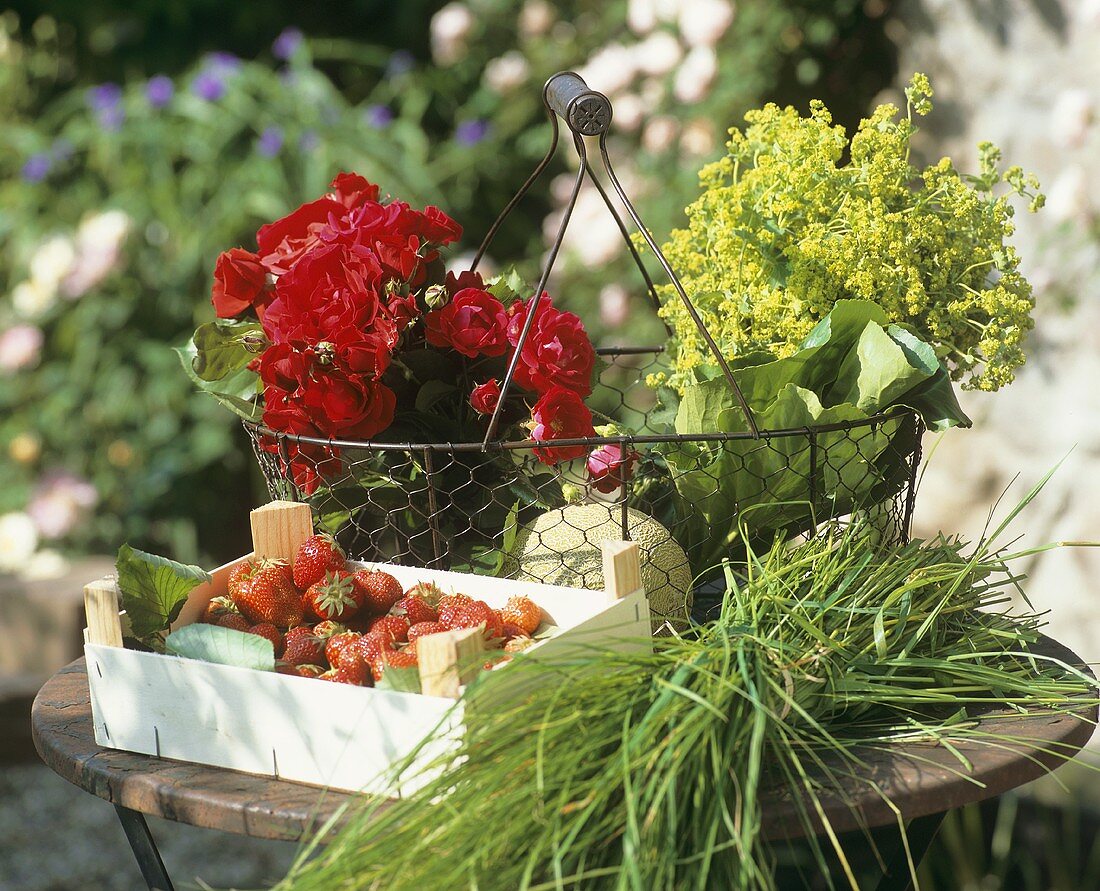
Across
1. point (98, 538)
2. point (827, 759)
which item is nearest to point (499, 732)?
point (827, 759)

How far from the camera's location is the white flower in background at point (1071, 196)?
8.06 ft

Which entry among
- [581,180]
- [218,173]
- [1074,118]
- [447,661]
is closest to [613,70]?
[218,173]

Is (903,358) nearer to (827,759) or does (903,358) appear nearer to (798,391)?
(798,391)

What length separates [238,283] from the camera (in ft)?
4.72

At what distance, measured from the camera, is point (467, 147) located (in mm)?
3539

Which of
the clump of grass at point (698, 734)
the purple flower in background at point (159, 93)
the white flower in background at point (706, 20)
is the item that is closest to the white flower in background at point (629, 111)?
the white flower in background at point (706, 20)

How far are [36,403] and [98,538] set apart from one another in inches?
15.8

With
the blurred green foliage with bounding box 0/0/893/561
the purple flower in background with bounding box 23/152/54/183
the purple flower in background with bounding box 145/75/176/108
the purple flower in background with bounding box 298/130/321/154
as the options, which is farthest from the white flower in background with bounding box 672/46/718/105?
the purple flower in background with bounding box 23/152/54/183

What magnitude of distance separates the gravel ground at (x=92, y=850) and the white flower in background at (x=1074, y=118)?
2208 millimetres

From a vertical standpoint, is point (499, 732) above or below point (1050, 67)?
below

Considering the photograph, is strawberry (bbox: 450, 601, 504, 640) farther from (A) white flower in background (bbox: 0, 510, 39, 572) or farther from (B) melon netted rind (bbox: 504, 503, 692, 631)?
(A) white flower in background (bbox: 0, 510, 39, 572)

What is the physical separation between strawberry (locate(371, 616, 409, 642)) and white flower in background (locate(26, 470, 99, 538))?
7.61 feet

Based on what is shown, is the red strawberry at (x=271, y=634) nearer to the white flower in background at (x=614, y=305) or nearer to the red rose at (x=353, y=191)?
the red rose at (x=353, y=191)

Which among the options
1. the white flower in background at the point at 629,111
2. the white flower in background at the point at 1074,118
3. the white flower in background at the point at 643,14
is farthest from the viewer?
the white flower in background at the point at 629,111
